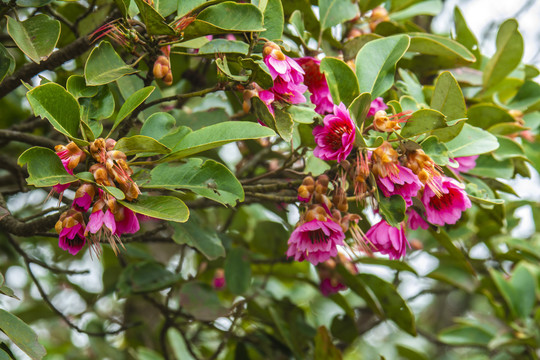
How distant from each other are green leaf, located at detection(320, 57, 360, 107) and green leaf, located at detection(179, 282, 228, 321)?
35.0 inches

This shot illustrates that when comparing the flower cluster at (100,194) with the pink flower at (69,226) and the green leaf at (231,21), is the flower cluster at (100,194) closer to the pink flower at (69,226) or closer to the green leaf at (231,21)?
the pink flower at (69,226)

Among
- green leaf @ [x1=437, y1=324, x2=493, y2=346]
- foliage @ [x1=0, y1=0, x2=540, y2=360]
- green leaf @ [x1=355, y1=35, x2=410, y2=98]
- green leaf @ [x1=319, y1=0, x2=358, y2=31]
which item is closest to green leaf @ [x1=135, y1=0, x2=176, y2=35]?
foliage @ [x1=0, y1=0, x2=540, y2=360]

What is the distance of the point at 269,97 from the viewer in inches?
43.9

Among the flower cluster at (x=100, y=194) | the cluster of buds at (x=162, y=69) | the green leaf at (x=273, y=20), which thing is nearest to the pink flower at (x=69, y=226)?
the flower cluster at (x=100, y=194)

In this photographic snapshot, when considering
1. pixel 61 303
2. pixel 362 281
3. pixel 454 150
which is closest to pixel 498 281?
pixel 362 281

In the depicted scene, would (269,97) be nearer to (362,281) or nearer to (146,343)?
(362,281)

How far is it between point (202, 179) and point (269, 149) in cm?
82

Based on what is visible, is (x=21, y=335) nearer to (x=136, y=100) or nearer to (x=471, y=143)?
(x=136, y=100)

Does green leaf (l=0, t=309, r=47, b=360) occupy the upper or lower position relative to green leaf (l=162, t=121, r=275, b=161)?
lower

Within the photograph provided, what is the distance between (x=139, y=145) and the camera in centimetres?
100

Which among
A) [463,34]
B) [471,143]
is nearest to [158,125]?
[471,143]

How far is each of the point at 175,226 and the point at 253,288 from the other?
76 cm

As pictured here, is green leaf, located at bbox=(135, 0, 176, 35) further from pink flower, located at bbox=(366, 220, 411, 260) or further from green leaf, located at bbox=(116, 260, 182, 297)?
green leaf, located at bbox=(116, 260, 182, 297)

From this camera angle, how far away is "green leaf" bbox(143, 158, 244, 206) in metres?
1.06
